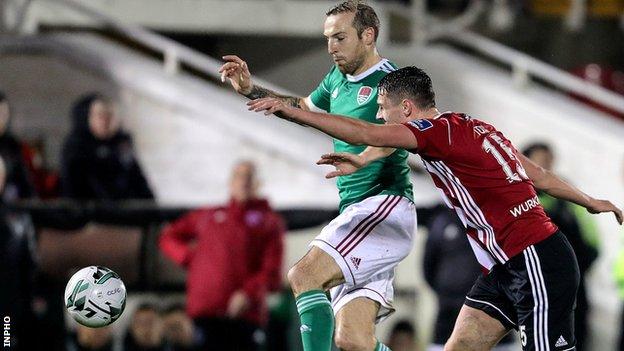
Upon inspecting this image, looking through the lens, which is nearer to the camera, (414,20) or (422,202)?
(422,202)

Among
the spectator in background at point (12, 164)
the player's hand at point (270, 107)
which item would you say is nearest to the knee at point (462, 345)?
the player's hand at point (270, 107)

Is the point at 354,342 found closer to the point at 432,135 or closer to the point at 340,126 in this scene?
the point at 432,135

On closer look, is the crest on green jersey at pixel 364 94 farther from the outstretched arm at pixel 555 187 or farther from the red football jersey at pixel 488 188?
the outstretched arm at pixel 555 187

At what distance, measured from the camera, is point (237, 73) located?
7.96 m

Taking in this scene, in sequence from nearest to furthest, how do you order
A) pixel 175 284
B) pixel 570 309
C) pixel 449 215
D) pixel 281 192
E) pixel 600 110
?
pixel 570 309, pixel 449 215, pixel 175 284, pixel 281 192, pixel 600 110

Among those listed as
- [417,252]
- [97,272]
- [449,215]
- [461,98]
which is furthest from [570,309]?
[461,98]

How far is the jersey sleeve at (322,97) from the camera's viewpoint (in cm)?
870

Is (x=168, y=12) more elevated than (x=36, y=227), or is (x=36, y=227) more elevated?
(x=168, y=12)

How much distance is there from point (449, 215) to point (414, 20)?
4.94 metres

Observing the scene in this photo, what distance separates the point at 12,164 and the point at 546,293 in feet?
15.1

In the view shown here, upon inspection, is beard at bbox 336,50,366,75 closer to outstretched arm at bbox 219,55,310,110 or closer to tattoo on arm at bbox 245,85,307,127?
tattoo on arm at bbox 245,85,307,127

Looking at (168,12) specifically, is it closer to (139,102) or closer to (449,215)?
(139,102)

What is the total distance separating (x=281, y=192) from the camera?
43.6 feet

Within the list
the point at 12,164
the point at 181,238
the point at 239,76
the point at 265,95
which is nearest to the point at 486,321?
the point at 265,95
